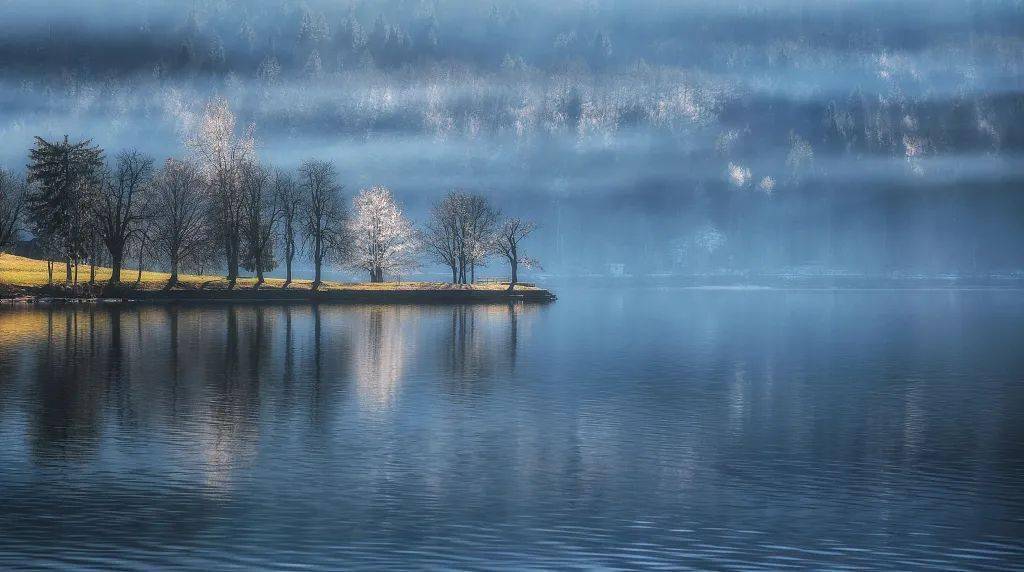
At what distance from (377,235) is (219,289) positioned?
37453mm

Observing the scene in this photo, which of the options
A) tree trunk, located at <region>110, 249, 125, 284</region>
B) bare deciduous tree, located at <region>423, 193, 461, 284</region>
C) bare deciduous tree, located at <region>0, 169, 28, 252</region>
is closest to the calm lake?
tree trunk, located at <region>110, 249, 125, 284</region>

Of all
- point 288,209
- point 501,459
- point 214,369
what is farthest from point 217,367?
point 288,209

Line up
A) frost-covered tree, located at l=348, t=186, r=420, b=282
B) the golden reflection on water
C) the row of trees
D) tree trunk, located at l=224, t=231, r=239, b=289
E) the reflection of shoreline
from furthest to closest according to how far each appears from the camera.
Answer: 1. frost-covered tree, located at l=348, t=186, r=420, b=282
2. tree trunk, located at l=224, t=231, r=239, b=289
3. the row of trees
4. the golden reflection on water
5. the reflection of shoreline

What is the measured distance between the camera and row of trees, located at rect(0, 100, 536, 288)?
5861 inches

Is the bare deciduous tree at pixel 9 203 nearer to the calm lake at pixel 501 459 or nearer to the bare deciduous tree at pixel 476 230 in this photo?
the bare deciduous tree at pixel 476 230

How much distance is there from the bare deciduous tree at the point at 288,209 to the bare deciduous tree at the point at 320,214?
1.38 m

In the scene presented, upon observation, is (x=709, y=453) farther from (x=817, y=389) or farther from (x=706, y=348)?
(x=706, y=348)

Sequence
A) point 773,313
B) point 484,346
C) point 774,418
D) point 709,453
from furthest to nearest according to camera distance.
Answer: point 773,313
point 484,346
point 774,418
point 709,453

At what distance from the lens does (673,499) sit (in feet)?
106

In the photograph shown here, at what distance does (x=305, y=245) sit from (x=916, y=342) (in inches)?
3985

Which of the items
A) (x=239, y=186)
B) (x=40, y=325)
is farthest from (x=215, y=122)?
(x=40, y=325)

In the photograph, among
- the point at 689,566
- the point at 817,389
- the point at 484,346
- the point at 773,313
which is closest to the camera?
the point at 689,566

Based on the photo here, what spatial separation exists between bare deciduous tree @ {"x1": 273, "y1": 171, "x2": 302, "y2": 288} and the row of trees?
0.18m

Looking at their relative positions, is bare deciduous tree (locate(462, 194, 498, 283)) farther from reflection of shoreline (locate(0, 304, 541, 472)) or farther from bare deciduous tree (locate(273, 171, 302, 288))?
reflection of shoreline (locate(0, 304, 541, 472))
